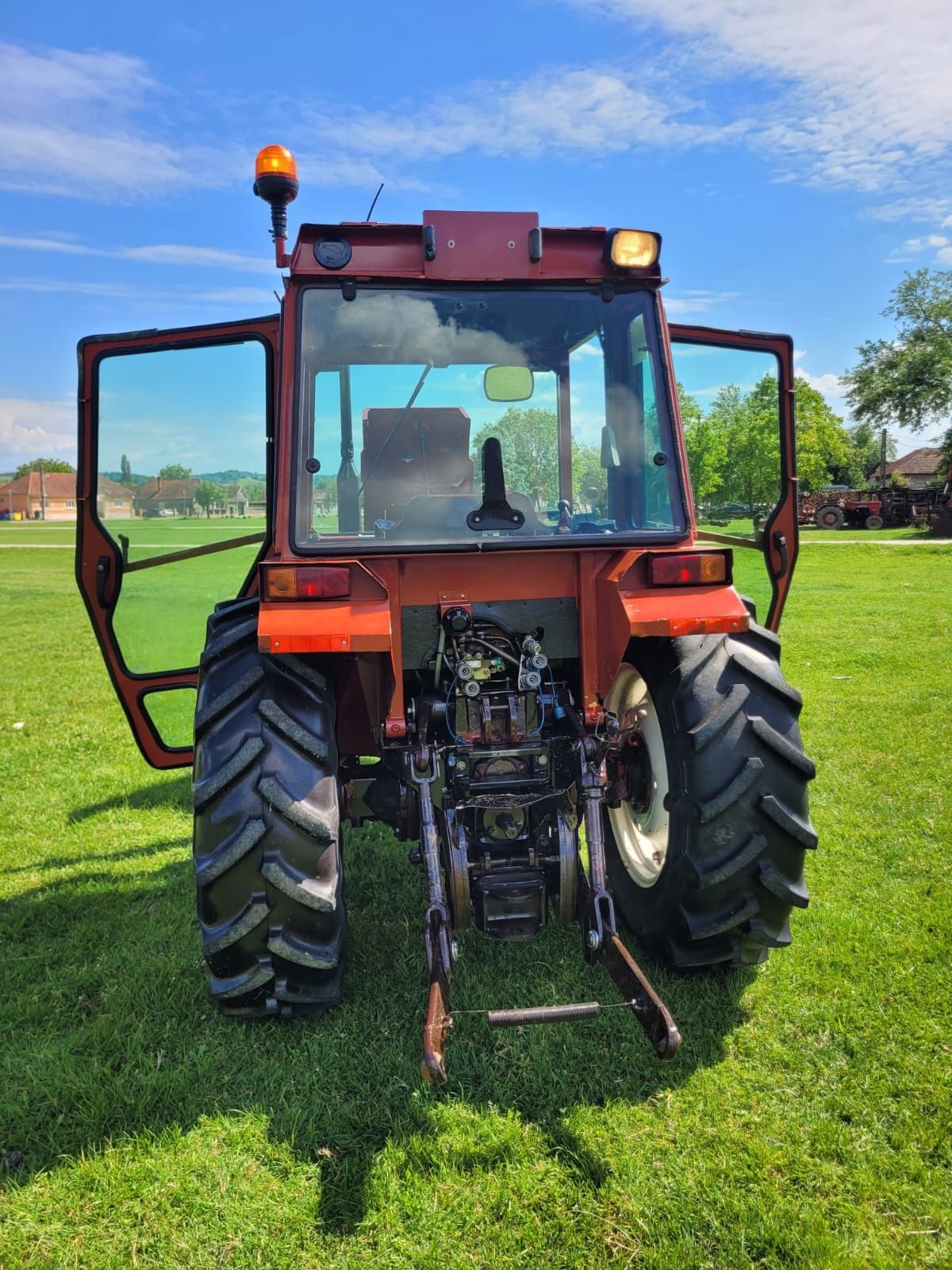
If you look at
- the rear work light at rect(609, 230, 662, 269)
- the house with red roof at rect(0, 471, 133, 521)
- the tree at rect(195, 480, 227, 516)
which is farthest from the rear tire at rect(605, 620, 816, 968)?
the house with red roof at rect(0, 471, 133, 521)

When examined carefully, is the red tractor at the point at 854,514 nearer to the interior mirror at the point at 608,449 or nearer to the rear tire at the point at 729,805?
the interior mirror at the point at 608,449

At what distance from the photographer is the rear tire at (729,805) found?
9.11 feet

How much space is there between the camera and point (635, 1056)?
2752 mm

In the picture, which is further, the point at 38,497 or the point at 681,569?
the point at 38,497

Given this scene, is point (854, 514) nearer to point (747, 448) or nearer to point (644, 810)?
point (747, 448)

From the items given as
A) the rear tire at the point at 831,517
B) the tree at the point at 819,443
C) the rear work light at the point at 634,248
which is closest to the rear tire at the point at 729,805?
the rear work light at the point at 634,248

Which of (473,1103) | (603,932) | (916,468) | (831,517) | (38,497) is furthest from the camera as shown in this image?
(38,497)

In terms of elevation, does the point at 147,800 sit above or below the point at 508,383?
below

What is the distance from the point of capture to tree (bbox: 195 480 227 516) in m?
4.23

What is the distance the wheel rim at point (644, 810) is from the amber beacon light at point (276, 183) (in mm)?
2333

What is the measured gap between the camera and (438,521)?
2959mm

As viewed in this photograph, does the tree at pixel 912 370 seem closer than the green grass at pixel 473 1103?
No

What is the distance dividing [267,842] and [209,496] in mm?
2140

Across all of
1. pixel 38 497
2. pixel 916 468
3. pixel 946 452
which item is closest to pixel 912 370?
pixel 946 452
